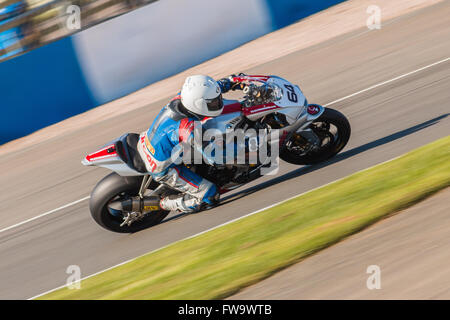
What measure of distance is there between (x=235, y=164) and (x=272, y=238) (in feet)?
4.43

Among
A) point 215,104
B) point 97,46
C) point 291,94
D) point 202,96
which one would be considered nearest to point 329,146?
point 291,94

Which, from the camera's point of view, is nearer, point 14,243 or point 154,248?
point 154,248

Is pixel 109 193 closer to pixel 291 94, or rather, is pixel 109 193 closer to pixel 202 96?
pixel 202 96

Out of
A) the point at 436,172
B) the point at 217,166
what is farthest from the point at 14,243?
the point at 436,172

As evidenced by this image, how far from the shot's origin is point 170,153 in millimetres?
6871

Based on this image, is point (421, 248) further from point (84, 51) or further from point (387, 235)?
point (84, 51)

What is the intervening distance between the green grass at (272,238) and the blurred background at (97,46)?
7.31 metres

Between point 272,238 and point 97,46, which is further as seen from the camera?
point 97,46

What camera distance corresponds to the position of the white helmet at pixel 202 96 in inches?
256

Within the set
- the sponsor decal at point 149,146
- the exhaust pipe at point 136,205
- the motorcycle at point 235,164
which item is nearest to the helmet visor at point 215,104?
the motorcycle at point 235,164
